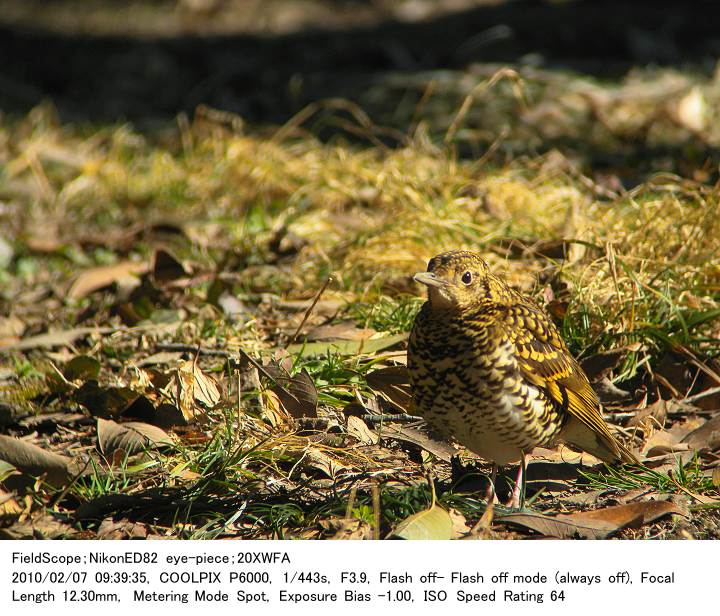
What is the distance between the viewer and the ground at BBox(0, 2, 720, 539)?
3363 mm

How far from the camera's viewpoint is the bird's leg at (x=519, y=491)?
341 cm

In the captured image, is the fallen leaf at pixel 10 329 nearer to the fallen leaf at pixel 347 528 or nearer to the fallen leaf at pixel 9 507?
the fallen leaf at pixel 9 507

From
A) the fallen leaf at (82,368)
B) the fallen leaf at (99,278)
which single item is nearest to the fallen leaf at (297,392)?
the fallen leaf at (82,368)

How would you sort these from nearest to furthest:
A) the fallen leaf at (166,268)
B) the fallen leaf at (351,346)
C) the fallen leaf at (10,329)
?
1. the fallen leaf at (351,346)
2. the fallen leaf at (10,329)
3. the fallen leaf at (166,268)

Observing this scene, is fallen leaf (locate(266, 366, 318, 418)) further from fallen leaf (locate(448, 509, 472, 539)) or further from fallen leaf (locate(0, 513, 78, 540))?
fallen leaf (locate(0, 513, 78, 540))

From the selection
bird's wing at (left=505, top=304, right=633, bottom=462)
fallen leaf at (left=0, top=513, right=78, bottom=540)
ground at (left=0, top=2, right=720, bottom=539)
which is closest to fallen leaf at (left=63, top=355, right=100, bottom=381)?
ground at (left=0, top=2, right=720, bottom=539)

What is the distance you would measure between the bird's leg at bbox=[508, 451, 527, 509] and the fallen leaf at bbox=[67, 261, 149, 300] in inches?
106

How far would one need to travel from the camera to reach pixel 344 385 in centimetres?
411

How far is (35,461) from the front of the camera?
3.43 metres

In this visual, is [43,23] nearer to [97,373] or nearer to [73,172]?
[73,172]

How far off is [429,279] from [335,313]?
160cm

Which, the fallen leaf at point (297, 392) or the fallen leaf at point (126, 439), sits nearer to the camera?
the fallen leaf at point (126, 439)

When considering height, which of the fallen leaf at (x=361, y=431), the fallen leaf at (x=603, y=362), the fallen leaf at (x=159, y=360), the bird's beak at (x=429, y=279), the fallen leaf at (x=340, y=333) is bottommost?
the fallen leaf at (x=361, y=431)
